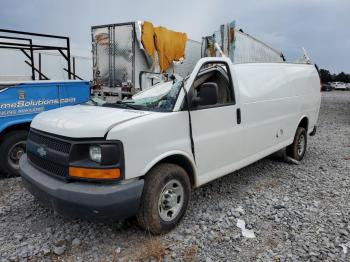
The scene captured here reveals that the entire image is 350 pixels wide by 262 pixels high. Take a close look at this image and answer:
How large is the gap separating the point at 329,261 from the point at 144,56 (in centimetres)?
806

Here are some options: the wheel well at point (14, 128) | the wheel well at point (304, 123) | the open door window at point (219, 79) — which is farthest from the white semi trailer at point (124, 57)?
the open door window at point (219, 79)

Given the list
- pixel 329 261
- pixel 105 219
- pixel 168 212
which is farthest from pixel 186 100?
pixel 329 261

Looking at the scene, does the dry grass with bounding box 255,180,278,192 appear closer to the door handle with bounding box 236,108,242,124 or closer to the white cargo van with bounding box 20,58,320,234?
the white cargo van with bounding box 20,58,320,234

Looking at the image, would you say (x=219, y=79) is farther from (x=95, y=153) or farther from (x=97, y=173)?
(x=97, y=173)

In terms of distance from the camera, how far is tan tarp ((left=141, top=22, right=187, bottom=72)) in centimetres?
974

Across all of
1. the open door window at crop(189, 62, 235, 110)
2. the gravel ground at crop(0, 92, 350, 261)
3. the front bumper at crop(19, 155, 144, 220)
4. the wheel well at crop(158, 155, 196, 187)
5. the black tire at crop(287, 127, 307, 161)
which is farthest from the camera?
the black tire at crop(287, 127, 307, 161)

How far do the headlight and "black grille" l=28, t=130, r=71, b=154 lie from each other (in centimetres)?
24

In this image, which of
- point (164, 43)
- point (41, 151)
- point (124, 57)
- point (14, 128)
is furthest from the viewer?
point (164, 43)

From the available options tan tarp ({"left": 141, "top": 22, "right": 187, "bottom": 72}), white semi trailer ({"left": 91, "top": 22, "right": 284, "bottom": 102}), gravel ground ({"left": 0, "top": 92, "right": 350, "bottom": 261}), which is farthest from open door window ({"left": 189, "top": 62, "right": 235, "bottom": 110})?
tan tarp ({"left": 141, "top": 22, "right": 187, "bottom": 72})

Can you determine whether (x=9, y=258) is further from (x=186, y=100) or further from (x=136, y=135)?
(x=186, y=100)

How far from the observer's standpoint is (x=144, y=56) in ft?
33.1

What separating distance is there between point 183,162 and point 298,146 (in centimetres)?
382

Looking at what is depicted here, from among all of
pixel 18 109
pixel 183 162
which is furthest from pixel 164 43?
pixel 183 162

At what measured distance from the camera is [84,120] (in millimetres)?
3312
